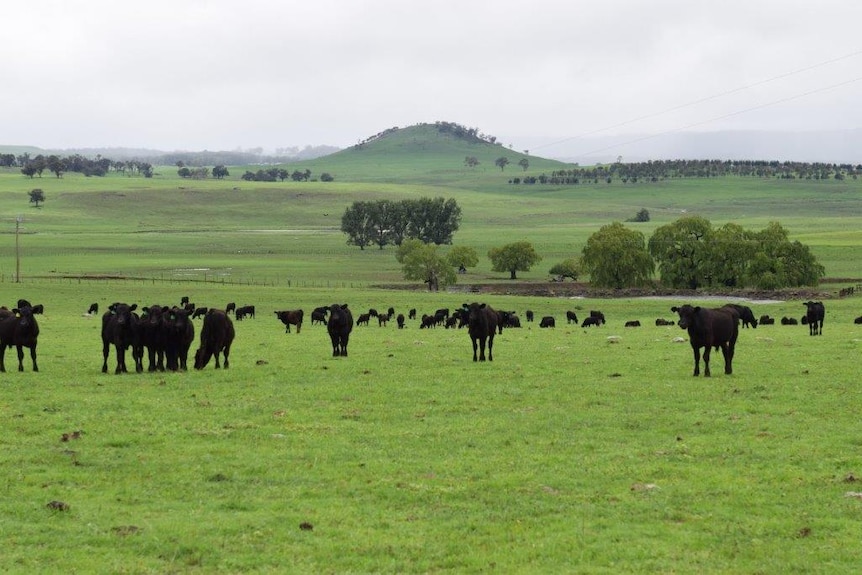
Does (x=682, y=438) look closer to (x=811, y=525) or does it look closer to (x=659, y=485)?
(x=659, y=485)

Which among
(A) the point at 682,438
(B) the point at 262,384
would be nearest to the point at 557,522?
(A) the point at 682,438

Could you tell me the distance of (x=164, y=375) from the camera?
25375 mm

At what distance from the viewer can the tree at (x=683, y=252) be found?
88062mm

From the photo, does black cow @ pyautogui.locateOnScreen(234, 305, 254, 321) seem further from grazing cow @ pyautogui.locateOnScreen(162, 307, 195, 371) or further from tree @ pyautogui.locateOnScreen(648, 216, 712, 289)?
tree @ pyautogui.locateOnScreen(648, 216, 712, 289)

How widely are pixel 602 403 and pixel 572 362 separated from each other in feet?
24.3

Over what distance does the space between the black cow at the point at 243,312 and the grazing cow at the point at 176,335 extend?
2763 centimetres

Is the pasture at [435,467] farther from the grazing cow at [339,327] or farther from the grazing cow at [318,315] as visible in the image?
the grazing cow at [318,315]

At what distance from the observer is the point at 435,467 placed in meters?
15.4

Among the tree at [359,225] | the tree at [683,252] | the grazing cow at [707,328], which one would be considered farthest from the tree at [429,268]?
the grazing cow at [707,328]

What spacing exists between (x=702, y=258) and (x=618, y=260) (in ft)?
23.0

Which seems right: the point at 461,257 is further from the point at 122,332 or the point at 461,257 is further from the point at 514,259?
the point at 122,332

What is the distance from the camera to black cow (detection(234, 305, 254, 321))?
54.9 m

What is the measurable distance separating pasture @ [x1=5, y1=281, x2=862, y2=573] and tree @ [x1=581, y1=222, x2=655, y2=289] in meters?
60.3

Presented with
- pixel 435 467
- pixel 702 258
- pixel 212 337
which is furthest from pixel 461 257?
pixel 435 467
